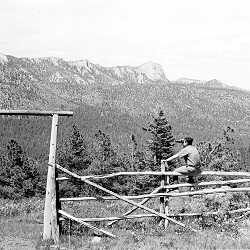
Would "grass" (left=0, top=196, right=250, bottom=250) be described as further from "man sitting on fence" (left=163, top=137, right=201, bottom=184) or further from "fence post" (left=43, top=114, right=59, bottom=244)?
"man sitting on fence" (left=163, top=137, right=201, bottom=184)

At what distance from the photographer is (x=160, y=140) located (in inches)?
1630

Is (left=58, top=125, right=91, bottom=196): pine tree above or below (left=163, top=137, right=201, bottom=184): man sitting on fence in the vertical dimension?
below

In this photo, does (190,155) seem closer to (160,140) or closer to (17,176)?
(160,140)

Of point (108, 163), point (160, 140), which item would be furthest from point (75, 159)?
point (160, 140)

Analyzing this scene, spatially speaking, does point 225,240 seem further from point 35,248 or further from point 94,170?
point 94,170

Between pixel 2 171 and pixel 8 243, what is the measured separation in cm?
4702

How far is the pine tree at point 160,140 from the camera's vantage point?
135 feet

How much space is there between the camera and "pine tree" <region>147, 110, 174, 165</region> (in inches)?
1624

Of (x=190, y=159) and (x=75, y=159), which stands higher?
(x=190, y=159)

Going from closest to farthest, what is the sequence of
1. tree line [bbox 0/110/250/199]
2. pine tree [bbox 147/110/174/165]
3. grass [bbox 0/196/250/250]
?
grass [bbox 0/196/250/250]
tree line [bbox 0/110/250/199]
pine tree [bbox 147/110/174/165]

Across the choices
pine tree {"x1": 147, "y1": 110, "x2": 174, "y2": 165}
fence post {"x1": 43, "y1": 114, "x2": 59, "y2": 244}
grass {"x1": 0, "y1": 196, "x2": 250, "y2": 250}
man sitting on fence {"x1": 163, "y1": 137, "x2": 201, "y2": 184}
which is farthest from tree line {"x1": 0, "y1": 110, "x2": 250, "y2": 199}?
fence post {"x1": 43, "y1": 114, "x2": 59, "y2": 244}

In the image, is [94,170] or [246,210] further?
[94,170]

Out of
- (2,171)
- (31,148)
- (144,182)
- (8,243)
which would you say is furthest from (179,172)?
(31,148)

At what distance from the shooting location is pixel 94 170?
1866 inches
